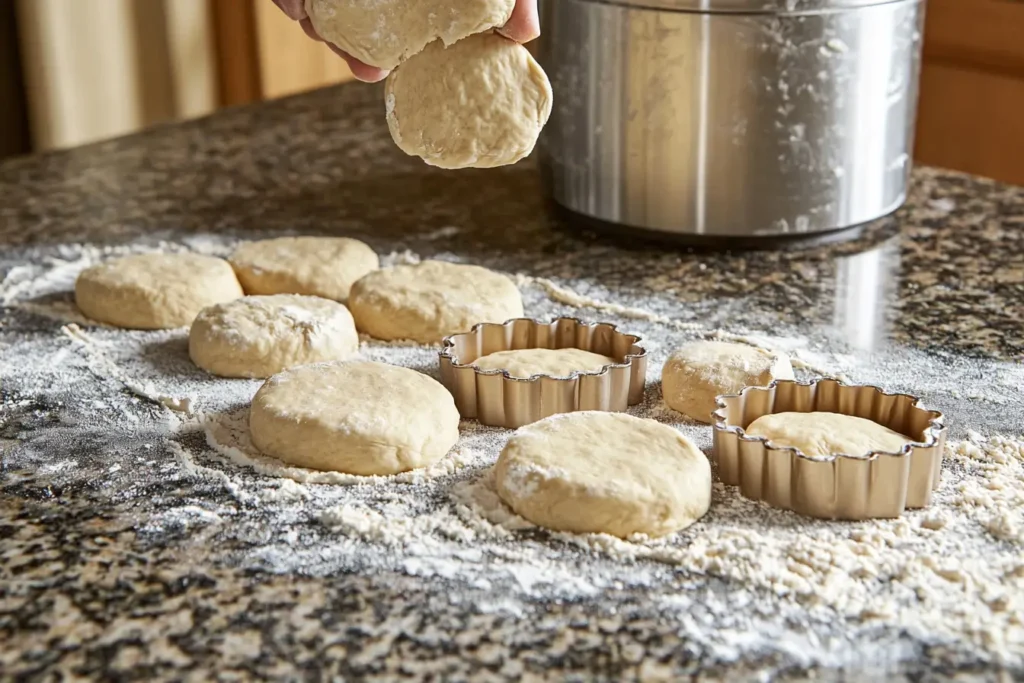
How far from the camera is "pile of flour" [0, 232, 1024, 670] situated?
92 cm

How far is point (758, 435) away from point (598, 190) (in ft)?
2.11

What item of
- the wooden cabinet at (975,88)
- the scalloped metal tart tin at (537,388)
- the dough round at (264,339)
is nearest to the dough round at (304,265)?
the dough round at (264,339)

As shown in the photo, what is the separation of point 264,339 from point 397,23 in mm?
412

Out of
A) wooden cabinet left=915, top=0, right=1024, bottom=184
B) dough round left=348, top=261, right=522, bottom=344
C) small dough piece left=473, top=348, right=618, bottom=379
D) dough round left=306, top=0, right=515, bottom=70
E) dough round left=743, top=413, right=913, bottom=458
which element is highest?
dough round left=306, top=0, right=515, bottom=70

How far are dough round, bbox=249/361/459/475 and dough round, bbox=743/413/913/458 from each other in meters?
0.31

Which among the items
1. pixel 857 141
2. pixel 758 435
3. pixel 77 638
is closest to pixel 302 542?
pixel 77 638

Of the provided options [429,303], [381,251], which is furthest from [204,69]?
[429,303]

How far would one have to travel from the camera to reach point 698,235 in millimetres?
1673

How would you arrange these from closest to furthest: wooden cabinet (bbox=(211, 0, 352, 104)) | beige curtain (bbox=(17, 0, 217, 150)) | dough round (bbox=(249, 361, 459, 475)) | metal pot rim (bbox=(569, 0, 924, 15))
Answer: dough round (bbox=(249, 361, 459, 475)) → metal pot rim (bbox=(569, 0, 924, 15)) → beige curtain (bbox=(17, 0, 217, 150)) → wooden cabinet (bbox=(211, 0, 352, 104))

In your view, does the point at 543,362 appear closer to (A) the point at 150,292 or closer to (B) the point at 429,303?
(B) the point at 429,303

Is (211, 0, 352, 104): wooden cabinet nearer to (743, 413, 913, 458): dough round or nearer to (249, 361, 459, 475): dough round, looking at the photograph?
(249, 361, 459, 475): dough round

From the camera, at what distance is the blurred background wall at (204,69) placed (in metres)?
2.57

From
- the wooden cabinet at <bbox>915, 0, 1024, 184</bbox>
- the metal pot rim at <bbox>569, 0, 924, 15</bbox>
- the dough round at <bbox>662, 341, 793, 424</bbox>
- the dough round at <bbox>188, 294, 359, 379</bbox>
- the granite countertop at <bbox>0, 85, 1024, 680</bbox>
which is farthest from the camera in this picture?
the wooden cabinet at <bbox>915, 0, 1024, 184</bbox>

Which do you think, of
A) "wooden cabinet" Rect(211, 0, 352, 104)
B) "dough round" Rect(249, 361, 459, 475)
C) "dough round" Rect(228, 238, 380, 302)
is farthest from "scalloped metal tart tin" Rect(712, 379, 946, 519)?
"wooden cabinet" Rect(211, 0, 352, 104)
